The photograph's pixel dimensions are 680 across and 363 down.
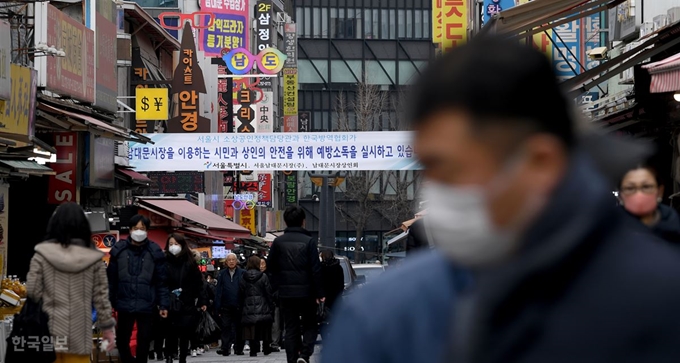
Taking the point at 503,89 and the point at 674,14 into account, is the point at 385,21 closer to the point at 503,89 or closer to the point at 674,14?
→ the point at 674,14

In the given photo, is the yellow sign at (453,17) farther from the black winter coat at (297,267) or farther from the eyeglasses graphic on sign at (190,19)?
the black winter coat at (297,267)

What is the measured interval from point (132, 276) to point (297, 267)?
1.71 meters

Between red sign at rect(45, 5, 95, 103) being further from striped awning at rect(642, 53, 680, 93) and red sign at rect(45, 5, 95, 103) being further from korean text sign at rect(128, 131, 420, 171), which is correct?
striped awning at rect(642, 53, 680, 93)

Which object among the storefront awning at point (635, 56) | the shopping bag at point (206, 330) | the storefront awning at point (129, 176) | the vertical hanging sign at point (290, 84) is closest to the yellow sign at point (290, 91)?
the vertical hanging sign at point (290, 84)

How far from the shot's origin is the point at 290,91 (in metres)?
69.6

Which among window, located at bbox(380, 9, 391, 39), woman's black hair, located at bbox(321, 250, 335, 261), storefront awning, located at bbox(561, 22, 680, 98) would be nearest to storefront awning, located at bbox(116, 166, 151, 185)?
woman's black hair, located at bbox(321, 250, 335, 261)

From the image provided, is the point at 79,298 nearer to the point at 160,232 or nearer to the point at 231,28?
the point at 160,232

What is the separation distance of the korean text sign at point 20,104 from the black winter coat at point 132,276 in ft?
14.8

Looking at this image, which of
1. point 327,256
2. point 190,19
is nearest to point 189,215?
point 327,256

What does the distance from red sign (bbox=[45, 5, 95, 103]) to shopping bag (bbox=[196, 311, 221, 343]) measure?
441cm

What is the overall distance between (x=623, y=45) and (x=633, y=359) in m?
22.0

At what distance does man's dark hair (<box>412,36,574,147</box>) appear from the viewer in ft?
5.50

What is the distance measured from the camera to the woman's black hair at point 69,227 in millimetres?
9445

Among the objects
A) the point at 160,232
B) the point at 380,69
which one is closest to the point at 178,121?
the point at 160,232
